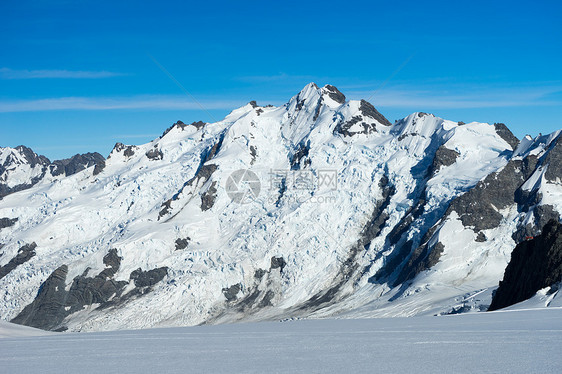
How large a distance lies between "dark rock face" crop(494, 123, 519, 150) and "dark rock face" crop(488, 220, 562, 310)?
418 ft

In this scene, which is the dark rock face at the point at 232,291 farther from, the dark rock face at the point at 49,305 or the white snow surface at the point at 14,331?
the white snow surface at the point at 14,331

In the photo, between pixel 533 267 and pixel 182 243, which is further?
pixel 182 243

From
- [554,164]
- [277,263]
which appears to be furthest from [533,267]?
[277,263]

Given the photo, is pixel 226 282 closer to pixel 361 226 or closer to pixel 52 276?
pixel 361 226

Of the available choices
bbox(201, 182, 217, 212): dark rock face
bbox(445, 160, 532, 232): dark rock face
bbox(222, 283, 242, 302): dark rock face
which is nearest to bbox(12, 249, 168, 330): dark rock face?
bbox(222, 283, 242, 302): dark rock face

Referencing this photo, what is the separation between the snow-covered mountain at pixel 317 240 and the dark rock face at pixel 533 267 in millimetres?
62234

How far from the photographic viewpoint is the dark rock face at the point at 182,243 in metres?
182

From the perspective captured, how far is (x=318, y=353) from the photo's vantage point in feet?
56.9

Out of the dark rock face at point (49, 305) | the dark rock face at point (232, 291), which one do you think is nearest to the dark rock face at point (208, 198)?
the dark rock face at point (232, 291)

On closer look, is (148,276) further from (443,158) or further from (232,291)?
(443,158)

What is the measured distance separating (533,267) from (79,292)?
147015 millimetres

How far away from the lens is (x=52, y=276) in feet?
591

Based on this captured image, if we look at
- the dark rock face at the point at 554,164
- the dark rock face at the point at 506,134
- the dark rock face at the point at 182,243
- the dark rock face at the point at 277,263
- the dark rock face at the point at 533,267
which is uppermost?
the dark rock face at the point at 506,134

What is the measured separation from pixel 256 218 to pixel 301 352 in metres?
162
